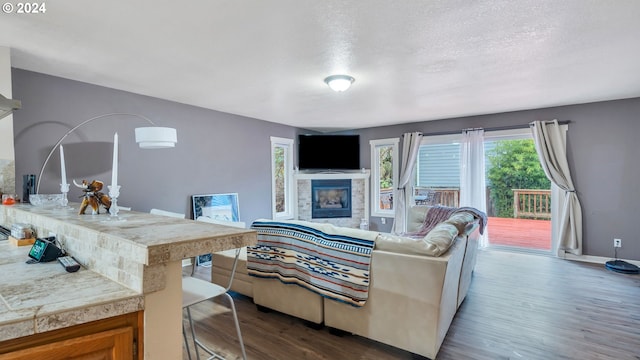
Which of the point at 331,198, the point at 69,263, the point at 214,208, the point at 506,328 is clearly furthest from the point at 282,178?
the point at 69,263

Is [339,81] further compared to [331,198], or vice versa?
[331,198]

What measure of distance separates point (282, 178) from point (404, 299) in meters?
4.69

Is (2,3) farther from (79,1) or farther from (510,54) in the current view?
(510,54)

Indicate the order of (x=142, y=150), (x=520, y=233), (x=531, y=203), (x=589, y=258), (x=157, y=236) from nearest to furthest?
(x=157, y=236), (x=142, y=150), (x=589, y=258), (x=531, y=203), (x=520, y=233)

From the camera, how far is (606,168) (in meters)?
4.54

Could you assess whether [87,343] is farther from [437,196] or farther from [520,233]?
[520,233]

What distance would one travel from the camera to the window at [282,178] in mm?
6293

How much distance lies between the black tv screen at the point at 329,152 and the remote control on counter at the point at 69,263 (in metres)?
5.56

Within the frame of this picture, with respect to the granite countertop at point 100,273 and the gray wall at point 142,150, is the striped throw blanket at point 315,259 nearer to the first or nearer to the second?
the granite countertop at point 100,273

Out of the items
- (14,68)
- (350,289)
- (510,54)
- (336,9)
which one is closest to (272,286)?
(350,289)

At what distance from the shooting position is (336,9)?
200 centimetres

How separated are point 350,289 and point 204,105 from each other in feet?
12.2

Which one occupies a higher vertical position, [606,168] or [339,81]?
[339,81]

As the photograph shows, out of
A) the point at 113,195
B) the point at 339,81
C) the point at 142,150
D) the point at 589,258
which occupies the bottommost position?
the point at 589,258
